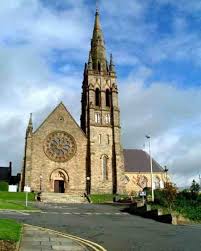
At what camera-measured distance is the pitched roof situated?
76.0 metres

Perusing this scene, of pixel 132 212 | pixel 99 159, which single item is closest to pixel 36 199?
pixel 99 159

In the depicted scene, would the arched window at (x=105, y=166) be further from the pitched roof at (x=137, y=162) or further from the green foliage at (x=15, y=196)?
the pitched roof at (x=137, y=162)

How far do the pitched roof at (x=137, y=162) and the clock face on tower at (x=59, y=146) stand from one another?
1961 centimetres

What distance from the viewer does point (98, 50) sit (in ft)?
230

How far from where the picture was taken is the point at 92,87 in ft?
212

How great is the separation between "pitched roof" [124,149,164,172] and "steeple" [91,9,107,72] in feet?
66.6

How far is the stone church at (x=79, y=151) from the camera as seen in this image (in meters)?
56.6

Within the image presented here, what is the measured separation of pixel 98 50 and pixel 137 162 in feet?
79.8

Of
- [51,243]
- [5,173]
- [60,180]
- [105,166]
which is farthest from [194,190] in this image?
[5,173]

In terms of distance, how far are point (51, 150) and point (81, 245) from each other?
46.5 meters

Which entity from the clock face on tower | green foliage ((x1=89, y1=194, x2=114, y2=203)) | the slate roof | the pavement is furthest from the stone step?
the pavement

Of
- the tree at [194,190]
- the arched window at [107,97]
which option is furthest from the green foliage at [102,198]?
the arched window at [107,97]

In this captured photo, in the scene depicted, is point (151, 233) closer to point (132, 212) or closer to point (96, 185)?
point (132, 212)

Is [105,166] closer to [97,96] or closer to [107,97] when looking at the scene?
[107,97]
